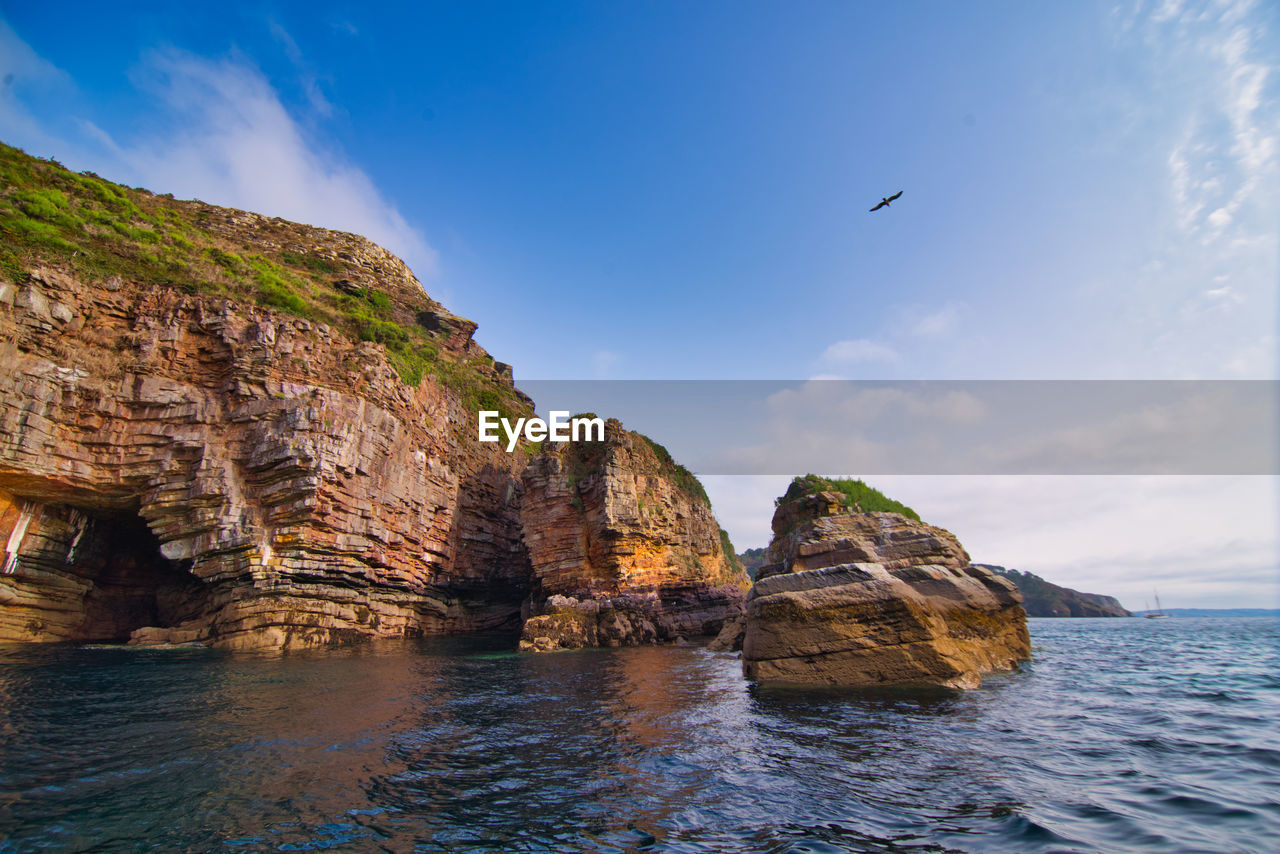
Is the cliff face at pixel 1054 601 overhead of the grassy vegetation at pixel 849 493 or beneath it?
beneath

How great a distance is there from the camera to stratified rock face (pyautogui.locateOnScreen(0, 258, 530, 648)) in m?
19.6

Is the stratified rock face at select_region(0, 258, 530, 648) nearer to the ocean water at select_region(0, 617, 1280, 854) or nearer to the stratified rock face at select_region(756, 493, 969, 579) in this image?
the ocean water at select_region(0, 617, 1280, 854)

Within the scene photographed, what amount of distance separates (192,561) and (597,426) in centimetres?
2073

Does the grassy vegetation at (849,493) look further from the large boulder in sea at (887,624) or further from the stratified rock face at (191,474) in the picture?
the stratified rock face at (191,474)

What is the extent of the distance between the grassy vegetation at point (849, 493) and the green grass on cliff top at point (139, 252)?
24178mm

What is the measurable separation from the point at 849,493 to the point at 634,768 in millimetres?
26057

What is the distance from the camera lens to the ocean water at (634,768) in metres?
4.49

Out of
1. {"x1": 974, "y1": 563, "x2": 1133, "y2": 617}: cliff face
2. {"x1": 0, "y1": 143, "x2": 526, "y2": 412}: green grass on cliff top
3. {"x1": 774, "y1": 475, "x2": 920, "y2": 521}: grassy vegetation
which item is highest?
{"x1": 0, "y1": 143, "x2": 526, "y2": 412}: green grass on cliff top

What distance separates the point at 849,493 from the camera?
29.5 metres

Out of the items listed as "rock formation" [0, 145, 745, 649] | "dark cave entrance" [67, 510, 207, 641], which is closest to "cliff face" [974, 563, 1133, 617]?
"rock formation" [0, 145, 745, 649]

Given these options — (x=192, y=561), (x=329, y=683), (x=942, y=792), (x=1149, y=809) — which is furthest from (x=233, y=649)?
(x=1149, y=809)

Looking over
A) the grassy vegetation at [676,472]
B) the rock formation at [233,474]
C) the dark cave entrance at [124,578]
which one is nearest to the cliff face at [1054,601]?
the grassy vegetation at [676,472]

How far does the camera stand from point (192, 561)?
21547 mm

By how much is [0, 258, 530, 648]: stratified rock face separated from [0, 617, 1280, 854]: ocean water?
9.99m
